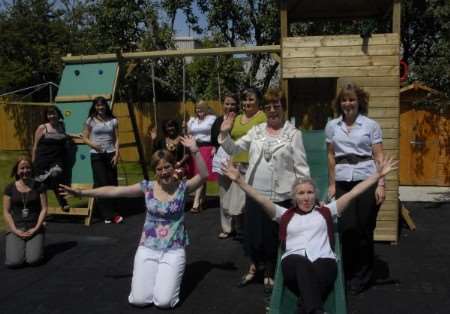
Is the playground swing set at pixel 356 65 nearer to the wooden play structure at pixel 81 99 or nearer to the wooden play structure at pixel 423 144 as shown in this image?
the wooden play structure at pixel 81 99

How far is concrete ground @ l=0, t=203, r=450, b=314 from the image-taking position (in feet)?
14.1

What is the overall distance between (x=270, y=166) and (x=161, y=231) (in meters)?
1.07

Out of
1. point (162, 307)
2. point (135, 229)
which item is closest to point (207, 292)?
point (162, 307)

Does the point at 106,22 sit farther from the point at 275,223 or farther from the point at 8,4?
the point at 275,223

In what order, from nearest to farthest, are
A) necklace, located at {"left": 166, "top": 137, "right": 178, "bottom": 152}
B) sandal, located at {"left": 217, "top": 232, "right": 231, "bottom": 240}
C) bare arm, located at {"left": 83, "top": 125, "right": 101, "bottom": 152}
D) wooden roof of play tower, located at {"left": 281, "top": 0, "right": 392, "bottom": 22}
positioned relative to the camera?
sandal, located at {"left": 217, "top": 232, "right": 231, "bottom": 240}
wooden roof of play tower, located at {"left": 281, "top": 0, "right": 392, "bottom": 22}
bare arm, located at {"left": 83, "top": 125, "right": 101, "bottom": 152}
necklace, located at {"left": 166, "top": 137, "right": 178, "bottom": 152}

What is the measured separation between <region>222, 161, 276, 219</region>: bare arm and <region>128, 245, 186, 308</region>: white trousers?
0.97m

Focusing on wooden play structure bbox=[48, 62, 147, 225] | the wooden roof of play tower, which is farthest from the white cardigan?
wooden play structure bbox=[48, 62, 147, 225]

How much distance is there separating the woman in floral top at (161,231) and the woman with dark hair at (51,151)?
3.10 m


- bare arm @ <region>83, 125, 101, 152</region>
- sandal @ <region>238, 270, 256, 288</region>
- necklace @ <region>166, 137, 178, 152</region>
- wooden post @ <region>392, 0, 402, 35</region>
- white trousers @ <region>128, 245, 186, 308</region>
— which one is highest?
wooden post @ <region>392, 0, 402, 35</region>

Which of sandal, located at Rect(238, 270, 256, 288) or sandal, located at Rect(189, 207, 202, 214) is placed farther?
sandal, located at Rect(189, 207, 202, 214)

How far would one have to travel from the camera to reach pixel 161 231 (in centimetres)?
457

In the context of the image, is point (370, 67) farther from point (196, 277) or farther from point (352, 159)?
point (196, 277)

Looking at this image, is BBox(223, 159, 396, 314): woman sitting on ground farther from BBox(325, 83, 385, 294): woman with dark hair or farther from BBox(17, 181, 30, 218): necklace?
BBox(17, 181, 30, 218): necklace

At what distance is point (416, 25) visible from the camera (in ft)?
49.5
